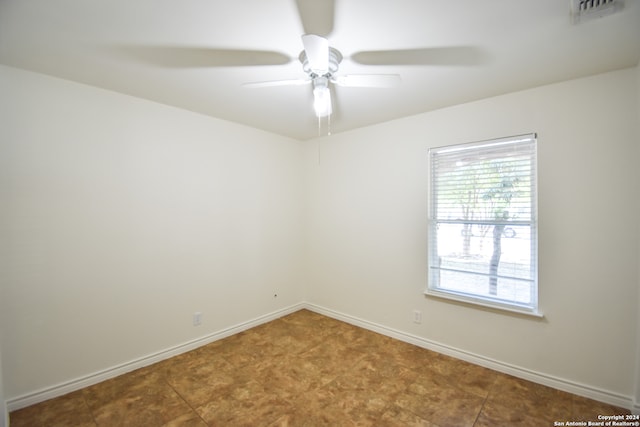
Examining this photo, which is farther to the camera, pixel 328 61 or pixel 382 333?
pixel 382 333

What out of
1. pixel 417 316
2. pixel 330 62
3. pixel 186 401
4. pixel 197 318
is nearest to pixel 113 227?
pixel 197 318

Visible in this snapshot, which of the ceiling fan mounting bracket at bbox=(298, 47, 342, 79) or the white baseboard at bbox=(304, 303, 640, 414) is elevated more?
the ceiling fan mounting bracket at bbox=(298, 47, 342, 79)

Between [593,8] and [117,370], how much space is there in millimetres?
4093

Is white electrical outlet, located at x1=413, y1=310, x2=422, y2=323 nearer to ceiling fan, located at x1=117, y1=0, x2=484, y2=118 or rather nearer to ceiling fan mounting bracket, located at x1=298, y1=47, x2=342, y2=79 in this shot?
ceiling fan, located at x1=117, y1=0, x2=484, y2=118

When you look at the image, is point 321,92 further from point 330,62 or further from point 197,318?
point 197,318

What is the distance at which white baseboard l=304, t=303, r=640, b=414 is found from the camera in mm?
2062

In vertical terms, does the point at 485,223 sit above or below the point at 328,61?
A: below

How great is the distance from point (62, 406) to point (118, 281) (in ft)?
3.04

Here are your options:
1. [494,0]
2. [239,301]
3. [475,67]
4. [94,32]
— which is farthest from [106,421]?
[475,67]

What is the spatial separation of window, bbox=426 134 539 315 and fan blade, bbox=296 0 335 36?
1795 mm

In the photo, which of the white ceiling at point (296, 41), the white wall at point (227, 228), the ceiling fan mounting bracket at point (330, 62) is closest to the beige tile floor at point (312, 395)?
the white wall at point (227, 228)

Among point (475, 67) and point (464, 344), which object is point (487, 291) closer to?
point (464, 344)

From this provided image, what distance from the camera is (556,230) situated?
228cm

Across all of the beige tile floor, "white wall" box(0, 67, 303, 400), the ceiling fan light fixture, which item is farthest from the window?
"white wall" box(0, 67, 303, 400)
